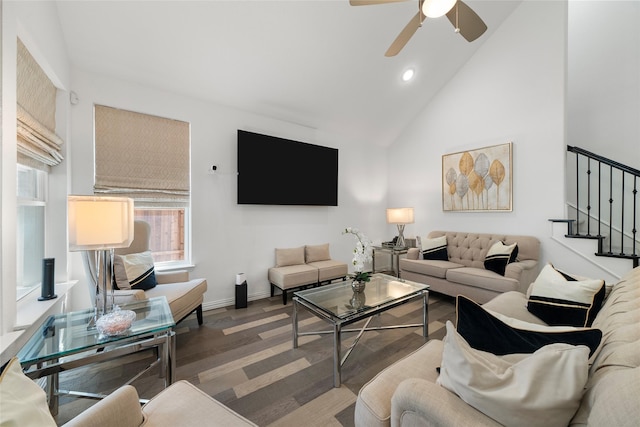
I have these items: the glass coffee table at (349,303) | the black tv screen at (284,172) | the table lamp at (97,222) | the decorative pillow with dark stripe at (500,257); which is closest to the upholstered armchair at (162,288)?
the table lamp at (97,222)

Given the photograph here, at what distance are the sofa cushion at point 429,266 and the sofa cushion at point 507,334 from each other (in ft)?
8.05

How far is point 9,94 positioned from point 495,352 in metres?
2.66

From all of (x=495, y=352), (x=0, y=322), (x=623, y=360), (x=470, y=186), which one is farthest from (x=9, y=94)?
(x=470, y=186)

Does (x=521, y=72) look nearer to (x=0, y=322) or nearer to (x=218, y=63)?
(x=218, y=63)

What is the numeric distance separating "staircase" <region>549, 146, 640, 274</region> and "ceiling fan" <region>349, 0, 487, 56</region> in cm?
220

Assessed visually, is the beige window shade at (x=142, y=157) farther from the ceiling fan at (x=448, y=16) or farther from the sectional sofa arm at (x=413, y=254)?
the sectional sofa arm at (x=413, y=254)

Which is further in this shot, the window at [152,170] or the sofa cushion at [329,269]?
the sofa cushion at [329,269]

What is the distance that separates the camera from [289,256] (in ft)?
12.2

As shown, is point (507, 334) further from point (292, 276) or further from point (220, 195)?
point (220, 195)

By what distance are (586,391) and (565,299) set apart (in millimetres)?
1176

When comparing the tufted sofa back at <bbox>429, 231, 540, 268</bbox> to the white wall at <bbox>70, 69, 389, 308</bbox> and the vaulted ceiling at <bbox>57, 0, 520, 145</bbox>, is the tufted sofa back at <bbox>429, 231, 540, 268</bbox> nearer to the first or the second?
the white wall at <bbox>70, 69, 389, 308</bbox>

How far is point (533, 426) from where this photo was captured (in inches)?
28.6

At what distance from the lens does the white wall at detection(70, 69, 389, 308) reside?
8.33ft

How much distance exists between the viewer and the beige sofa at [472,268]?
113 inches
